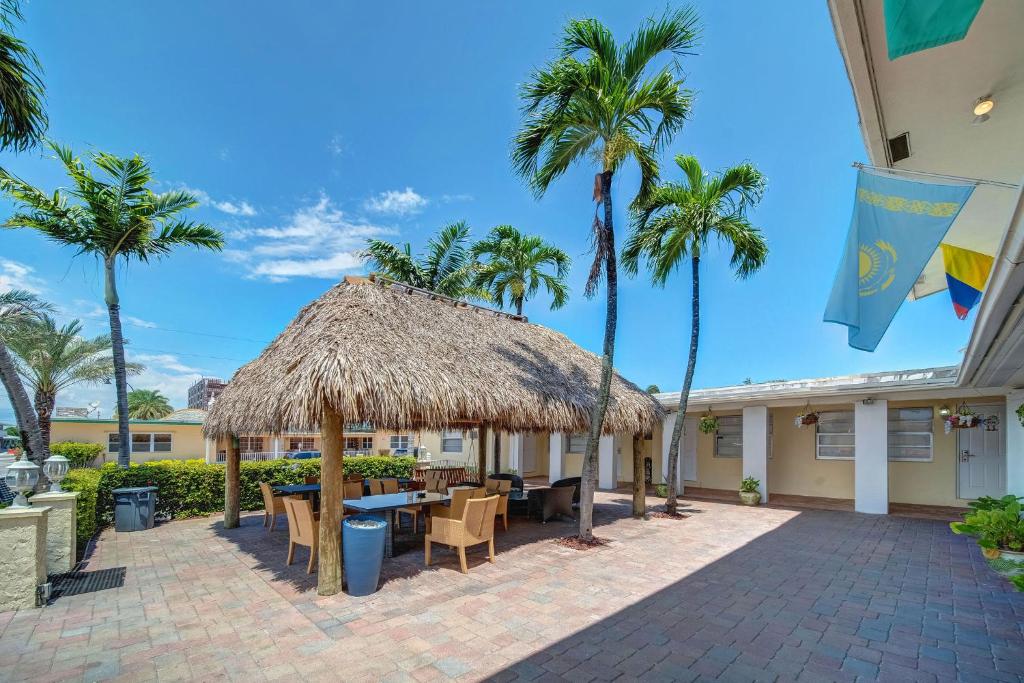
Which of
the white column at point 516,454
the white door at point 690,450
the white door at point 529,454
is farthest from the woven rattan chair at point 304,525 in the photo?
the white door at point 529,454

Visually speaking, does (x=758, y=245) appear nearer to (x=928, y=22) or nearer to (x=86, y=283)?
(x=928, y=22)

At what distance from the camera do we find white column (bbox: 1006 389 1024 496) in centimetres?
880

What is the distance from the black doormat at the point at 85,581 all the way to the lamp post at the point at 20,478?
117 centimetres

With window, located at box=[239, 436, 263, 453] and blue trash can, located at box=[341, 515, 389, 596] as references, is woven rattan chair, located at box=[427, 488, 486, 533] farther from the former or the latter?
window, located at box=[239, 436, 263, 453]

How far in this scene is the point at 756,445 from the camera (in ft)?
43.8

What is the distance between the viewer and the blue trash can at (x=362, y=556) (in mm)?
5719

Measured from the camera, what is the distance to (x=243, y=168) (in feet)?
54.7

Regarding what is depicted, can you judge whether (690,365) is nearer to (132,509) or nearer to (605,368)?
(605,368)

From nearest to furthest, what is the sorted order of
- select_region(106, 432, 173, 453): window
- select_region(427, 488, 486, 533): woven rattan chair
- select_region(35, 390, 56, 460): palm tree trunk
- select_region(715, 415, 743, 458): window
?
select_region(427, 488, 486, 533): woven rattan chair → select_region(715, 415, 743, 458): window → select_region(35, 390, 56, 460): palm tree trunk → select_region(106, 432, 173, 453): window

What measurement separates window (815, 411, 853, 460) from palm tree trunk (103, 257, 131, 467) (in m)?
18.1

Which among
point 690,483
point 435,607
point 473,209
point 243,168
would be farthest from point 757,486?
point 243,168

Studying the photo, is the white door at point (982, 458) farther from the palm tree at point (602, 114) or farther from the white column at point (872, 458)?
the palm tree at point (602, 114)

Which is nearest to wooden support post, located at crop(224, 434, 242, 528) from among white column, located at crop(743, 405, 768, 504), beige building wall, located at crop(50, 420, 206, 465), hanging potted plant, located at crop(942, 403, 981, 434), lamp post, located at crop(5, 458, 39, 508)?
lamp post, located at crop(5, 458, 39, 508)

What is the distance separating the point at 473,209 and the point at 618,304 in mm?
9575
